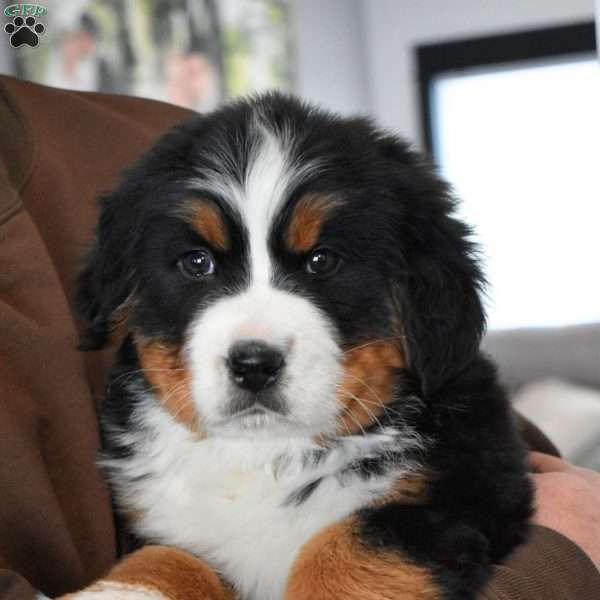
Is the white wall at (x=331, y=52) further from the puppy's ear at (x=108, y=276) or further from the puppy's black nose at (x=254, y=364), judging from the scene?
the puppy's black nose at (x=254, y=364)

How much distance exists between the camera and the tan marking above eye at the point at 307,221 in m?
1.54

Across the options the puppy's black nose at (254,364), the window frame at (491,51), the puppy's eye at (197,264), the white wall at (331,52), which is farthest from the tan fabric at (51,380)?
the window frame at (491,51)

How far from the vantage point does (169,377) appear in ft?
5.32

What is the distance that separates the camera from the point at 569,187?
301 inches

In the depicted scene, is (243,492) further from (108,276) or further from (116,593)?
(108,276)

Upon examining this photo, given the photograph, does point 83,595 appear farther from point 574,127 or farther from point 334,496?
point 574,127

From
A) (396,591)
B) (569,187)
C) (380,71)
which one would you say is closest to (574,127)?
(569,187)

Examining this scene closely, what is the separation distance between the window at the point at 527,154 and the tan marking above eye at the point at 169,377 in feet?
20.1

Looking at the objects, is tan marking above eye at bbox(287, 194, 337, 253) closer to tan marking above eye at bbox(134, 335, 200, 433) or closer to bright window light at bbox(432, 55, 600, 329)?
tan marking above eye at bbox(134, 335, 200, 433)

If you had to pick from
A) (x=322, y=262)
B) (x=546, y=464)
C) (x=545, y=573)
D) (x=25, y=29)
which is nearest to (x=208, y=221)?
(x=322, y=262)

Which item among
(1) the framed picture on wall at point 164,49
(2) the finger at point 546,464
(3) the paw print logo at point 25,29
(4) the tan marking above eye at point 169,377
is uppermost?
(1) the framed picture on wall at point 164,49

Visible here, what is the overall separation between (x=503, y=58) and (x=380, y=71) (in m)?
0.94

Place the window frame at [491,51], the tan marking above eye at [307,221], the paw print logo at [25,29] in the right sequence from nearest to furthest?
the tan marking above eye at [307,221], the paw print logo at [25,29], the window frame at [491,51]

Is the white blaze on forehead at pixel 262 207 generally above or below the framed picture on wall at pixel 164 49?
below
